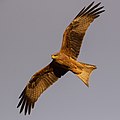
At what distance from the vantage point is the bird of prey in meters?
15.6

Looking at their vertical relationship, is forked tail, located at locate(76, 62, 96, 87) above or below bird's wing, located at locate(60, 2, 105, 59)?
below

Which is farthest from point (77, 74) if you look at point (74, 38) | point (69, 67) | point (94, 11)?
point (94, 11)

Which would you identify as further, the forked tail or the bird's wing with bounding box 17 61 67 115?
the bird's wing with bounding box 17 61 67 115

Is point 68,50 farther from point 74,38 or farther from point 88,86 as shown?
point 88,86

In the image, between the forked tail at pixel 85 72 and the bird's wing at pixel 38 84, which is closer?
the forked tail at pixel 85 72

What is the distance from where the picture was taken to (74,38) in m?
16.2

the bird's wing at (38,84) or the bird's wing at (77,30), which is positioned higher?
the bird's wing at (77,30)

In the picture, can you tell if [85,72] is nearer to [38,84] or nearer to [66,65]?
[66,65]

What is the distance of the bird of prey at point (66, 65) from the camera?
15617 mm

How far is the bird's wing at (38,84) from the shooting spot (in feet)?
55.0

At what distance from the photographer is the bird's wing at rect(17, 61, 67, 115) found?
55.0ft

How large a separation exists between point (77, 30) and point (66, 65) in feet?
5.32

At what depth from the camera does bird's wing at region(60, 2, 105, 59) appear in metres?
16.1

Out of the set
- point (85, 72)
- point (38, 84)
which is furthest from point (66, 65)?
point (38, 84)
